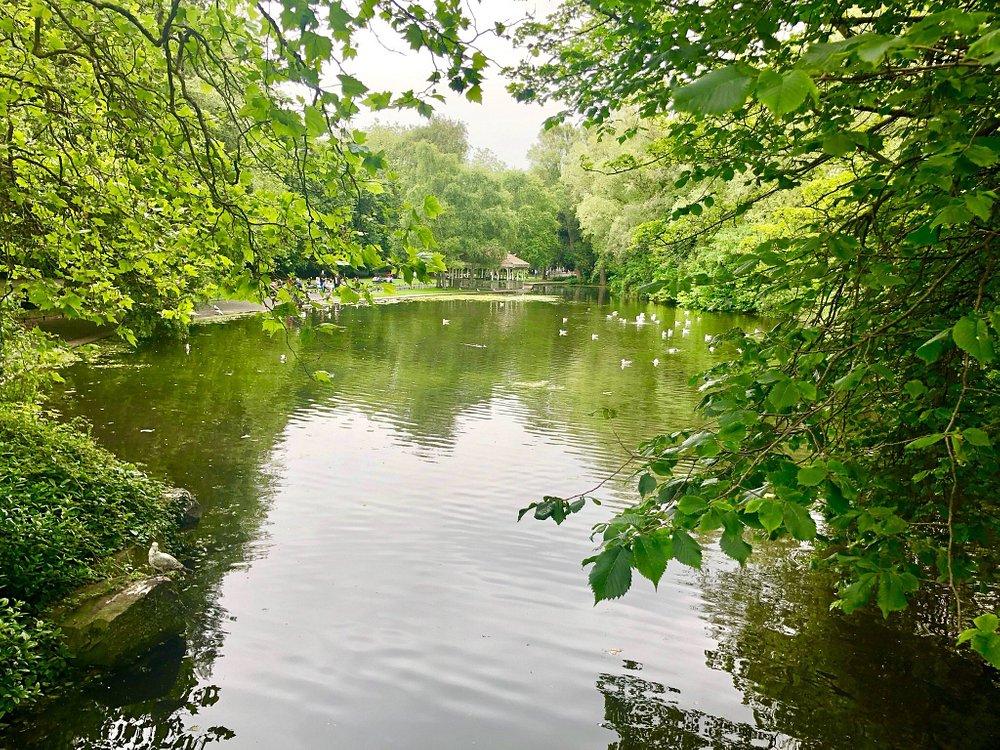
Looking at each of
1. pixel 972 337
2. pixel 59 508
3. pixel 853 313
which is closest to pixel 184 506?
pixel 59 508

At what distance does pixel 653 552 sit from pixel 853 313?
9.75ft

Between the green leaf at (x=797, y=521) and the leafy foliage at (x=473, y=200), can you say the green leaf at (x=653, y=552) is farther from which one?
the leafy foliage at (x=473, y=200)

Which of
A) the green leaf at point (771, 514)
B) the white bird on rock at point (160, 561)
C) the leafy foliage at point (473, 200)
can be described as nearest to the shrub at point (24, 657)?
the white bird on rock at point (160, 561)

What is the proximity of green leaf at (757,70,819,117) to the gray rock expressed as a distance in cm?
958

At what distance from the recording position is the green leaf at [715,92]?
158 cm

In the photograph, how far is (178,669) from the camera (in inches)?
253

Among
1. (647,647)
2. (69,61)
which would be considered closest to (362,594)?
(647,647)

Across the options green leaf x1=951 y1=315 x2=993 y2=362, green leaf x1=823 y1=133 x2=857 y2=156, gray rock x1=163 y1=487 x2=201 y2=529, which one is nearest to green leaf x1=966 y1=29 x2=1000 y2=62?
green leaf x1=823 y1=133 x2=857 y2=156

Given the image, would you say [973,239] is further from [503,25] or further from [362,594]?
[362,594]

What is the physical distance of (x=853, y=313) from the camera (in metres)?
4.36

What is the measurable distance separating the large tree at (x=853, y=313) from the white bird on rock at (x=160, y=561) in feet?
21.1

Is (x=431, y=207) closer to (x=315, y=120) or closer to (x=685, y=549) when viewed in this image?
(x=315, y=120)

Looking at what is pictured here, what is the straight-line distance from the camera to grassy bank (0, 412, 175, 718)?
560 centimetres

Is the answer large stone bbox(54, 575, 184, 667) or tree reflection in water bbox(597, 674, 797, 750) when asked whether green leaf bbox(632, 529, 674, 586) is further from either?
large stone bbox(54, 575, 184, 667)
